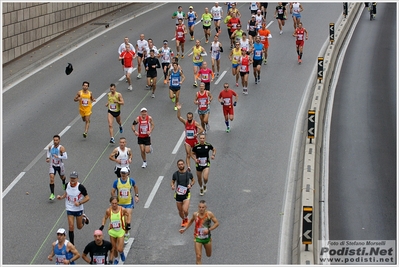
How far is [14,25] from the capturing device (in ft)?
98.9

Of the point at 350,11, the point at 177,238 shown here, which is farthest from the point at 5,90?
the point at 350,11

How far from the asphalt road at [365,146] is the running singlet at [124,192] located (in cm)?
434

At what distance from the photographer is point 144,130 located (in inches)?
796

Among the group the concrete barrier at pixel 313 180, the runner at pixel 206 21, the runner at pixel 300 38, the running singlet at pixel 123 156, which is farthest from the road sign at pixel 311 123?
the runner at pixel 206 21

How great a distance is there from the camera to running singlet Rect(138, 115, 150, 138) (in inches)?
794

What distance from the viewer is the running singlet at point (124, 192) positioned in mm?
16422

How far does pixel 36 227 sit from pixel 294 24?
2163 cm

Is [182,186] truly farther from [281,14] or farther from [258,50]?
[281,14]

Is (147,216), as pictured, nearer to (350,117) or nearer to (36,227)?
(36,227)

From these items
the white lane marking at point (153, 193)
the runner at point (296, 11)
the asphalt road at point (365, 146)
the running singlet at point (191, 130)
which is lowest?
the white lane marking at point (153, 193)

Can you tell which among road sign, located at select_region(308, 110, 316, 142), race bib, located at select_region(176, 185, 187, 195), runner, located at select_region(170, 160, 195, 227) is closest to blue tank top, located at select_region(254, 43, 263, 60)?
road sign, located at select_region(308, 110, 316, 142)

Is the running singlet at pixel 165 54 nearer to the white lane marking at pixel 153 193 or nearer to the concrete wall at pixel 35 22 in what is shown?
the concrete wall at pixel 35 22

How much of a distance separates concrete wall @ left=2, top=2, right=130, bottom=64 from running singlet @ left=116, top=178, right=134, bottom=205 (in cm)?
1485

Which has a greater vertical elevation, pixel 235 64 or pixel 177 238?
pixel 235 64
